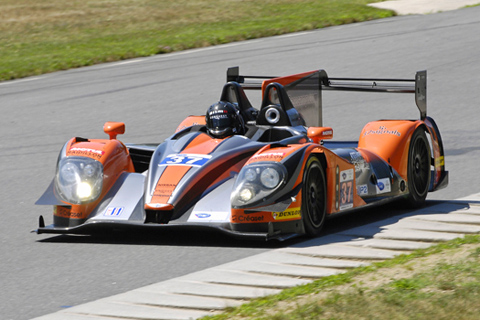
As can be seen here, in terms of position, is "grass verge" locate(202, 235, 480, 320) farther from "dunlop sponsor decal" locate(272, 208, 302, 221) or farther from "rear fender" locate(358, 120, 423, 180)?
→ "rear fender" locate(358, 120, 423, 180)

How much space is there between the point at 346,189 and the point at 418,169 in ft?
5.08

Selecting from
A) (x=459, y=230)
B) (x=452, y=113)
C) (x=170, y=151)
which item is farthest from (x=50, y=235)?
(x=452, y=113)

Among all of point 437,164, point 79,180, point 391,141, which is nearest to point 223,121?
point 79,180

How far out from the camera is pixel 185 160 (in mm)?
7500

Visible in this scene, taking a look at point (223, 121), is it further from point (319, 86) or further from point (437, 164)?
point (437, 164)

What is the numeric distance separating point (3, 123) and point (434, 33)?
1140 centimetres

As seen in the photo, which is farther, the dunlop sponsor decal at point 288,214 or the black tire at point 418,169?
the black tire at point 418,169

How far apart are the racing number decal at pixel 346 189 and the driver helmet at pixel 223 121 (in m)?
1.03

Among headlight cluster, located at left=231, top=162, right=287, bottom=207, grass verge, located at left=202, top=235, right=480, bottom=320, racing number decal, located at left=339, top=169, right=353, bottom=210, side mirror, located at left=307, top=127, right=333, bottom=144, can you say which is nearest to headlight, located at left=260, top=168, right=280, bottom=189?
headlight cluster, located at left=231, top=162, right=287, bottom=207

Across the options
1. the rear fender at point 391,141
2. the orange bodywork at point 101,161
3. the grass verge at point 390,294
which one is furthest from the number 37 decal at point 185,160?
the rear fender at point 391,141

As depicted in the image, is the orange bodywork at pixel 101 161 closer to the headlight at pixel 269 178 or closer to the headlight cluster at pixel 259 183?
the headlight cluster at pixel 259 183

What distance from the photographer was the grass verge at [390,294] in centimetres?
486

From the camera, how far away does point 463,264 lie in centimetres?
591

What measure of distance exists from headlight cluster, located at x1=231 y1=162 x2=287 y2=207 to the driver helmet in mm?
957
